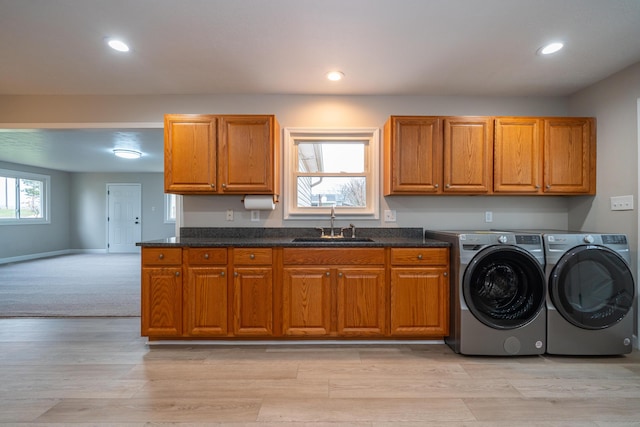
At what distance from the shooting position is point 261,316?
2496 mm

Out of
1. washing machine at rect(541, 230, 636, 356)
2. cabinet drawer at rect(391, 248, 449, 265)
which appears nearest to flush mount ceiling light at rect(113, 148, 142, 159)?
cabinet drawer at rect(391, 248, 449, 265)

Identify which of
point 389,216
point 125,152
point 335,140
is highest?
point 125,152

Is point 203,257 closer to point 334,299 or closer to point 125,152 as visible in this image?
point 334,299

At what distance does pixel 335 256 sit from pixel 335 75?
5.17ft

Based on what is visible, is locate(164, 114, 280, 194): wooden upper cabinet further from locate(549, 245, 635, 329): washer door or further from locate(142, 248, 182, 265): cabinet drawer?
locate(549, 245, 635, 329): washer door

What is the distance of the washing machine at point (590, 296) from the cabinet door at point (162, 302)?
9.52 ft

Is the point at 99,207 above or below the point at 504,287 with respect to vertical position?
above

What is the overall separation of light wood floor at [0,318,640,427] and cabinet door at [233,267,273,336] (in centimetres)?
19

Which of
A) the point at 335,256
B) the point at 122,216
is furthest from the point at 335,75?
the point at 122,216

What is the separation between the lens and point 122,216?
27.6 ft

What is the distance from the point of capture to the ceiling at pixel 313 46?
6.15ft

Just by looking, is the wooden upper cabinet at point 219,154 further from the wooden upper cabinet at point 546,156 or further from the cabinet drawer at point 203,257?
the wooden upper cabinet at point 546,156

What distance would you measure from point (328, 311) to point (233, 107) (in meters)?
2.20

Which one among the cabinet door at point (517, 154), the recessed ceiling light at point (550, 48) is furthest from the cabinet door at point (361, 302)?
the recessed ceiling light at point (550, 48)
